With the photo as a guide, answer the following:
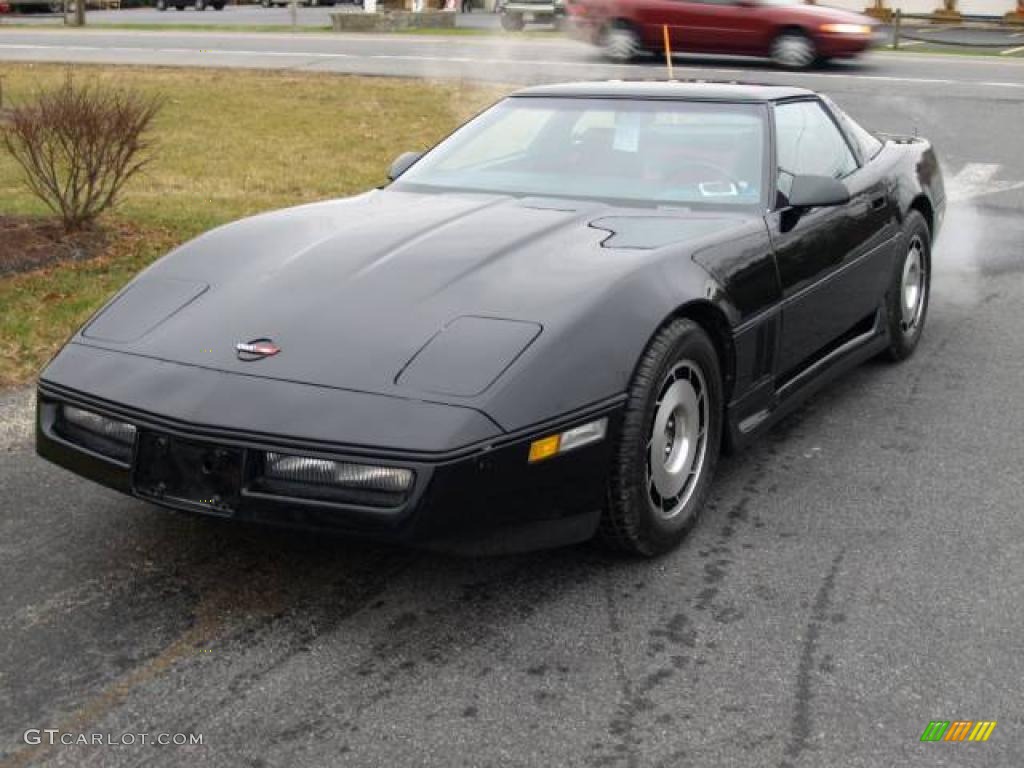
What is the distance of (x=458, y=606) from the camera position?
344cm

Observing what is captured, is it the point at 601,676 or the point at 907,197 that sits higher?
the point at 907,197

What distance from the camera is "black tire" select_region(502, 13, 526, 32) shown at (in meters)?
29.6

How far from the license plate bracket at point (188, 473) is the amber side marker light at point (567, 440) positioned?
741mm

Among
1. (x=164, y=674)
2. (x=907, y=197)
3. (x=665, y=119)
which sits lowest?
(x=164, y=674)

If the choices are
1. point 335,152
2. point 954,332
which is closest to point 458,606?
point 954,332

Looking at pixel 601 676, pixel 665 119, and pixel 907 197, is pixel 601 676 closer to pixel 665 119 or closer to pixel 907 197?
pixel 665 119

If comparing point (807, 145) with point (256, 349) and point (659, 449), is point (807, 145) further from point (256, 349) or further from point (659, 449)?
point (256, 349)

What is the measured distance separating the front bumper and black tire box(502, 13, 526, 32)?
89.5 feet

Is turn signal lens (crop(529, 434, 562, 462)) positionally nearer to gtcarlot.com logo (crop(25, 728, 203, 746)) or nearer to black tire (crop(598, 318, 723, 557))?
black tire (crop(598, 318, 723, 557))

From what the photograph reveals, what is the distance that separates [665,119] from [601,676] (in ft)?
8.29

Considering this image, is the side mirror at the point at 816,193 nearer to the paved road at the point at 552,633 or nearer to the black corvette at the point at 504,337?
the black corvette at the point at 504,337

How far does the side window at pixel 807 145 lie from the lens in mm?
4836

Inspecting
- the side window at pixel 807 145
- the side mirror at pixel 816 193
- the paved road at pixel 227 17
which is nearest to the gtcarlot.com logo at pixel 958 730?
the side mirror at pixel 816 193

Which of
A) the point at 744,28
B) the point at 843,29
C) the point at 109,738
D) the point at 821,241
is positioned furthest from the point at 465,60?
the point at 109,738
